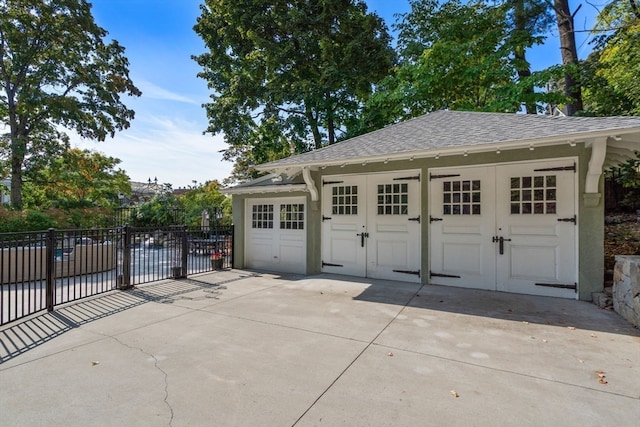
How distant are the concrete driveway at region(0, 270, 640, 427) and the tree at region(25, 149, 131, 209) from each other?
42.5 feet

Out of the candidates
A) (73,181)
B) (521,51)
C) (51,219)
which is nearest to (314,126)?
(521,51)

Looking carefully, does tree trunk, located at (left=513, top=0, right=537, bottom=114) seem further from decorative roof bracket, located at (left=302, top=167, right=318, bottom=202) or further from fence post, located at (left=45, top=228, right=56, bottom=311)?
fence post, located at (left=45, top=228, right=56, bottom=311)

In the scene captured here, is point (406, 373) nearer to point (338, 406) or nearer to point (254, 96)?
point (338, 406)

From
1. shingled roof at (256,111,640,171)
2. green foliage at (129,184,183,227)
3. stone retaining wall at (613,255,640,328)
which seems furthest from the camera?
green foliage at (129,184,183,227)

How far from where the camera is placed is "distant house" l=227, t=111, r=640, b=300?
4.81 metres

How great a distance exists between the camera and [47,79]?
1329 centimetres

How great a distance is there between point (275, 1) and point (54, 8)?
9347 mm

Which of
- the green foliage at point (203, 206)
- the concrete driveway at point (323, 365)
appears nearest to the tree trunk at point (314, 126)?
the green foliage at point (203, 206)

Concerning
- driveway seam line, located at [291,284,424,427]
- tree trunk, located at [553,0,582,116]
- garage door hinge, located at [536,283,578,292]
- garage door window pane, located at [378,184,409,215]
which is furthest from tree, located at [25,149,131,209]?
tree trunk, located at [553,0,582,116]

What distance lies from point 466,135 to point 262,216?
5.23 meters

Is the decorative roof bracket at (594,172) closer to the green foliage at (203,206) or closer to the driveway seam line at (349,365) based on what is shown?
the driveway seam line at (349,365)

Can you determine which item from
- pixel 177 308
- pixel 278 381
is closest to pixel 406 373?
pixel 278 381

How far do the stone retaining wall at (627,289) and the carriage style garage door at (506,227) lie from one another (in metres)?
0.66

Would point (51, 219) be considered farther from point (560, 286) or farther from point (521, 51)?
point (521, 51)
